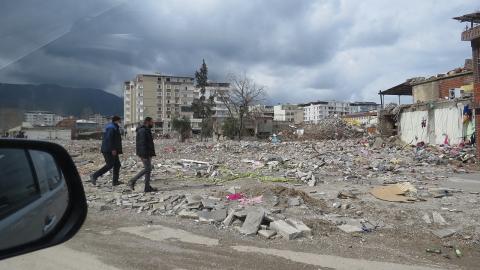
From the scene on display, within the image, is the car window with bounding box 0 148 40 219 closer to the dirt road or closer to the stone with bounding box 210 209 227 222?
the dirt road

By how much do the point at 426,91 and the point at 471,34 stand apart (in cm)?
1461

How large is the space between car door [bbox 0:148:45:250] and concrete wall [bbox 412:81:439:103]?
111 ft

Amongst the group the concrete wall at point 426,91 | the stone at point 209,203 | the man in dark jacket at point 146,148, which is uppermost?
the concrete wall at point 426,91

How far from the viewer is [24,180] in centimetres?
235

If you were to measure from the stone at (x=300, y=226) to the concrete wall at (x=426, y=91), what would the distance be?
94.1 feet

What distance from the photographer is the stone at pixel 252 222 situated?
702 centimetres

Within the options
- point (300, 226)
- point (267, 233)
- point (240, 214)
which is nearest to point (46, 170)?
point (267, 233)

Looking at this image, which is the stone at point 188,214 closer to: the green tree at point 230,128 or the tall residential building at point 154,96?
the green tree at point 230,128

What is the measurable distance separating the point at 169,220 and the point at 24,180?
5.74 metres

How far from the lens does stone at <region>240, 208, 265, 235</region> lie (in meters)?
7.02

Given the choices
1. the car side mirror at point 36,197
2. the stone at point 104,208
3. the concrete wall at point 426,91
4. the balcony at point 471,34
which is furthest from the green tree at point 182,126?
the car side mirror at point 36,197

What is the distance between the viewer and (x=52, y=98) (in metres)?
5.02

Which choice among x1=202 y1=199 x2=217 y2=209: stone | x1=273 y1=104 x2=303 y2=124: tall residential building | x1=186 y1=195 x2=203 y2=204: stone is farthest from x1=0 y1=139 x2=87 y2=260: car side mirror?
x1=273 y1=104 x2=303 y2=124: tall residential building

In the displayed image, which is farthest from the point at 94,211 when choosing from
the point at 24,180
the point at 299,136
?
the point at 299,136
